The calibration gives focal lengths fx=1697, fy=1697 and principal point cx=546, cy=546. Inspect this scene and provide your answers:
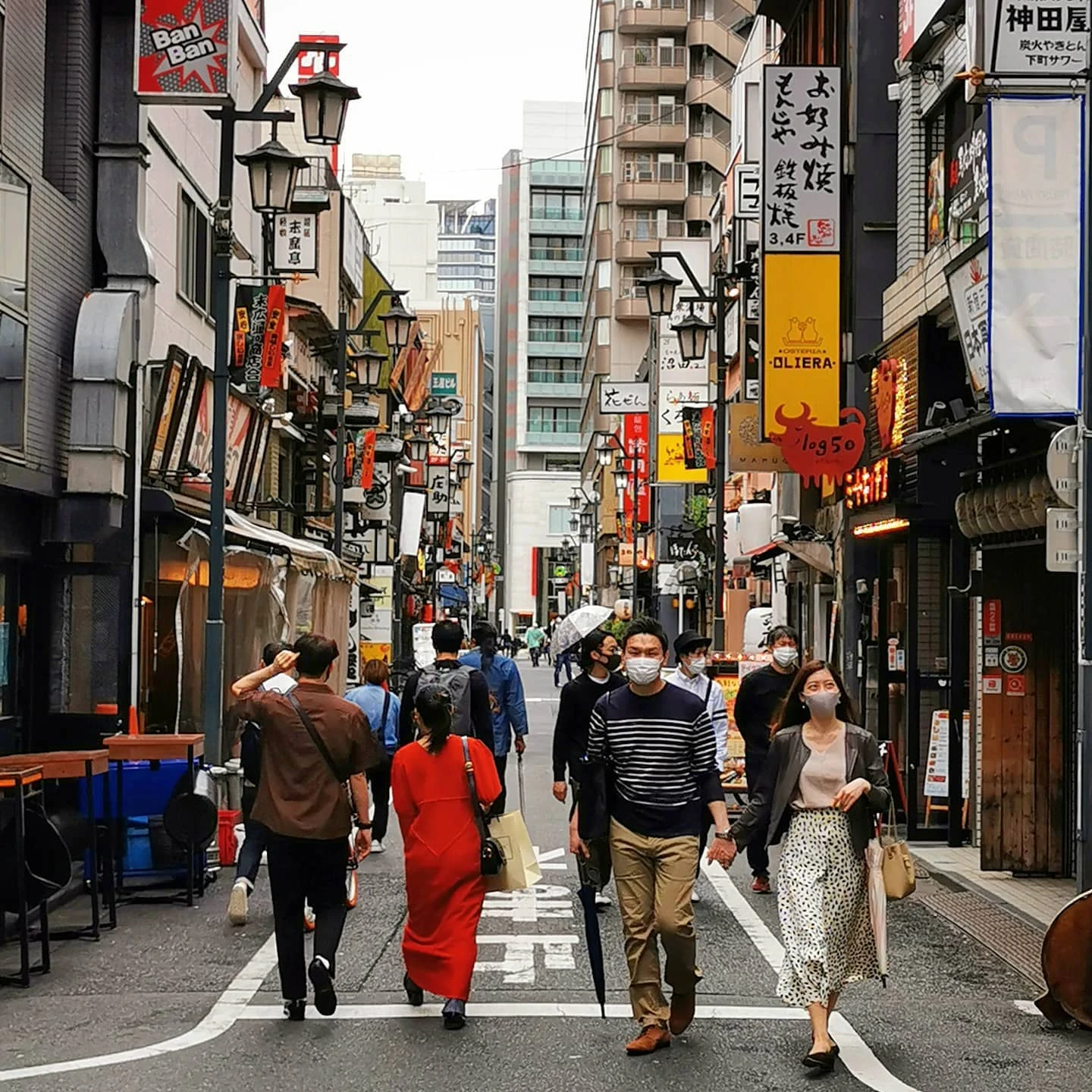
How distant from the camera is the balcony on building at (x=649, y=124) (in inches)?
3548

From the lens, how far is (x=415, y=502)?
180 ft

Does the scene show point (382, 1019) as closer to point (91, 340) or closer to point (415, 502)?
point (91, 340)

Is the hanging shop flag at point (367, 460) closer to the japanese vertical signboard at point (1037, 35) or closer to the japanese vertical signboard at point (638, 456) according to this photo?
the japanese vertical signboard at point (638, 456)

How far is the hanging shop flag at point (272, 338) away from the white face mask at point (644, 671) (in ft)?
58.8

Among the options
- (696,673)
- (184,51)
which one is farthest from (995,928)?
(184,51)

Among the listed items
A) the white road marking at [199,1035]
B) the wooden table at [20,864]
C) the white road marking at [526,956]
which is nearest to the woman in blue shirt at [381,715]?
the white road marking at [526,956]

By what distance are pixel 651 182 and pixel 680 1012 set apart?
8642 centimetres

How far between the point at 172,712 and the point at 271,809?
35.6ft

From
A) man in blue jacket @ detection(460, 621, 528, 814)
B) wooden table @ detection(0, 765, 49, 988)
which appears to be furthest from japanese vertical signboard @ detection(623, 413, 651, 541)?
wooden table @ detection(0, 765, 49, 988)

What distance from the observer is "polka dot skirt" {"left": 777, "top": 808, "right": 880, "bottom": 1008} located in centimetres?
777

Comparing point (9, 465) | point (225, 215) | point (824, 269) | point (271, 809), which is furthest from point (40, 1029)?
point (824, 269)

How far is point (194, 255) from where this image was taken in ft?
81.0

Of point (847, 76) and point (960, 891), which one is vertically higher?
point (847, 76)

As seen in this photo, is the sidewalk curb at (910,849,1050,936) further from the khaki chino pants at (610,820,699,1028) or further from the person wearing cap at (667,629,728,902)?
the khaki chino pants at (610,820,699,1028)
